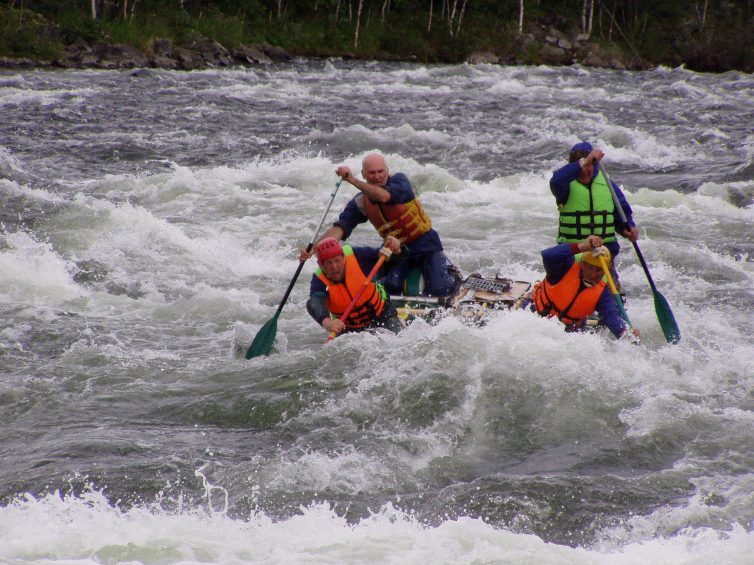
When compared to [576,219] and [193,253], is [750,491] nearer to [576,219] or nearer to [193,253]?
[576,219]

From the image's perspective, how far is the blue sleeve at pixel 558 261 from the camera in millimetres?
7113

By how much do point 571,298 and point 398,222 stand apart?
1.58 metres

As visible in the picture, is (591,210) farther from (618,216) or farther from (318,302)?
(318,302)

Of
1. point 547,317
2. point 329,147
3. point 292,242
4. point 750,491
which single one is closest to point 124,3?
point 329,147

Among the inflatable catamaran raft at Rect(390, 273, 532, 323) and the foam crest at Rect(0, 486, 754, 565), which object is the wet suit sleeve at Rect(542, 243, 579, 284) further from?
the foam crest at Rect(0, 486, 754, 565)

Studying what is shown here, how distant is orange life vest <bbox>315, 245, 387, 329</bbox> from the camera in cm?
723

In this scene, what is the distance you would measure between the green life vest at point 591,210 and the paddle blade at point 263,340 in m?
2.60

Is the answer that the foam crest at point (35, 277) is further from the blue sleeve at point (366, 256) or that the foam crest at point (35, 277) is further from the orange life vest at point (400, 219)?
the orange life vest at point (400, 219)

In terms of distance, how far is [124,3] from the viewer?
3406 cm

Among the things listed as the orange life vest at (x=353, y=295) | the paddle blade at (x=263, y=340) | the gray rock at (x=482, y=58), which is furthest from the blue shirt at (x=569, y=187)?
the gray rock at (x=482, y=58)

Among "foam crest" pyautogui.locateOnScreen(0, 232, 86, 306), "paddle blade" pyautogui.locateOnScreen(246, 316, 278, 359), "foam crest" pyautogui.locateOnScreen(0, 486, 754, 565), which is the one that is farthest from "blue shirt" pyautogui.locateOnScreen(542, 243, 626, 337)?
"foam crest" pyautogui.locateOnScreen(0, 232, 86, 306)

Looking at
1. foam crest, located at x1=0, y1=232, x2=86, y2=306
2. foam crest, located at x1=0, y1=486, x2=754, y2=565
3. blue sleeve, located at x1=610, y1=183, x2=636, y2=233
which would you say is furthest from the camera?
foam crest, located at x1=0, y1=232, x2=86, y2=306

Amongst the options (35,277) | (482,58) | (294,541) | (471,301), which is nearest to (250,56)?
(482,58)

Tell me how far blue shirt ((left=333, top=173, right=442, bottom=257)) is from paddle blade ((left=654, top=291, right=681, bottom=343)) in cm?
185
